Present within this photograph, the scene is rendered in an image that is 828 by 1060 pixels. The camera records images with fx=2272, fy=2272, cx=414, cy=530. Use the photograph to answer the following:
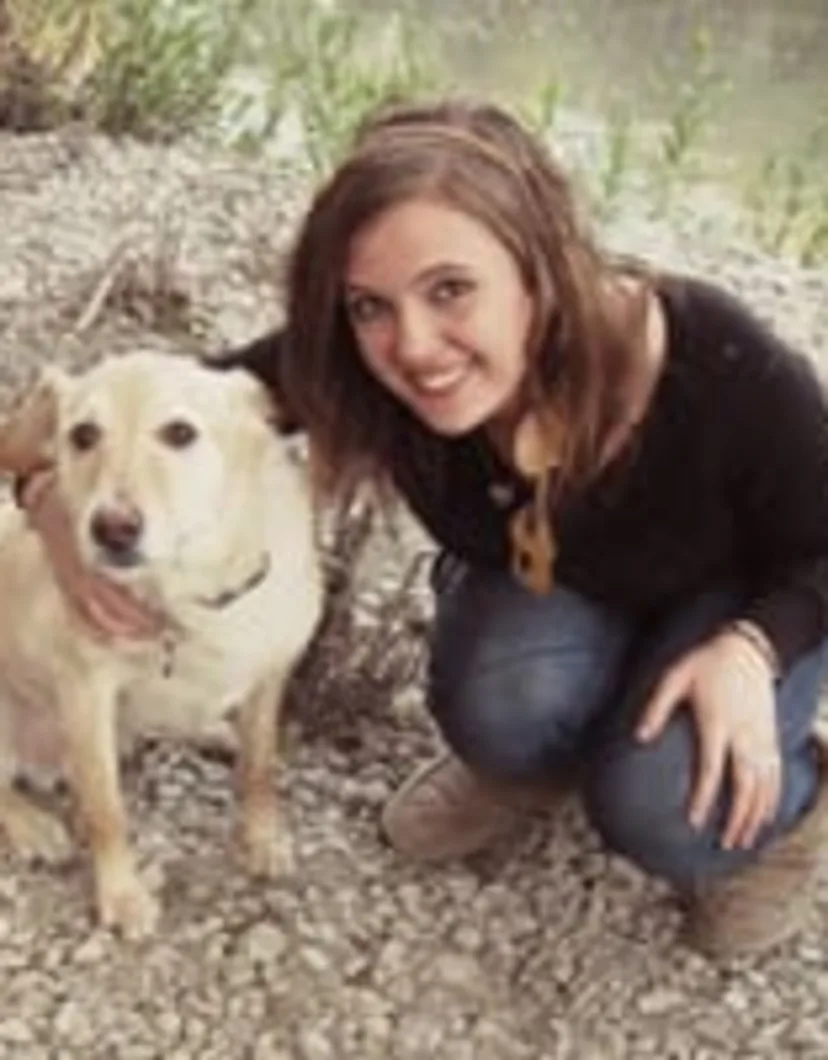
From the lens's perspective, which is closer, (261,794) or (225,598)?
(225,598)

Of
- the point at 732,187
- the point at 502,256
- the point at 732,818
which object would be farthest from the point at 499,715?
the point at 732,187

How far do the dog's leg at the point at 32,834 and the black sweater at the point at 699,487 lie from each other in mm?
603

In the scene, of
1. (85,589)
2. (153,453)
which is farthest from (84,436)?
(85,589)

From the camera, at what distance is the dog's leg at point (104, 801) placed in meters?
2.46

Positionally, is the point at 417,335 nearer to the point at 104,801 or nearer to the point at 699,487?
the point at 699,487

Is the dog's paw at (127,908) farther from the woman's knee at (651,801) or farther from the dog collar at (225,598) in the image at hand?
the woman's knee at (651,801)

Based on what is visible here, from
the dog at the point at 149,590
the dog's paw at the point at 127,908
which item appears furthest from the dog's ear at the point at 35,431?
the dog's paw at the point at 127,908

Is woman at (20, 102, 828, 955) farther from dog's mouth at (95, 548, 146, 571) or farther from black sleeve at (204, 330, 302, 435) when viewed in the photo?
dog's mouth at (95, 548, 146, 571)

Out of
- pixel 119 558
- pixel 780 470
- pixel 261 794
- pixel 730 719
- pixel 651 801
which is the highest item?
pixel 780 470

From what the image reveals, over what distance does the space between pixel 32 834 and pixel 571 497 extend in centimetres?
79

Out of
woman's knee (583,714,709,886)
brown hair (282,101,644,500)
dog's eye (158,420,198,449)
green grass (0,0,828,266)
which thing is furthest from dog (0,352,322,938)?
green grass (0,0,828,266)

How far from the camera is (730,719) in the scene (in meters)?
2.30

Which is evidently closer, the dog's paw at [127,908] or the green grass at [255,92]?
the dog's paw at [127,908]

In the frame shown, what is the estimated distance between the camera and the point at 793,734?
2.48 metres
